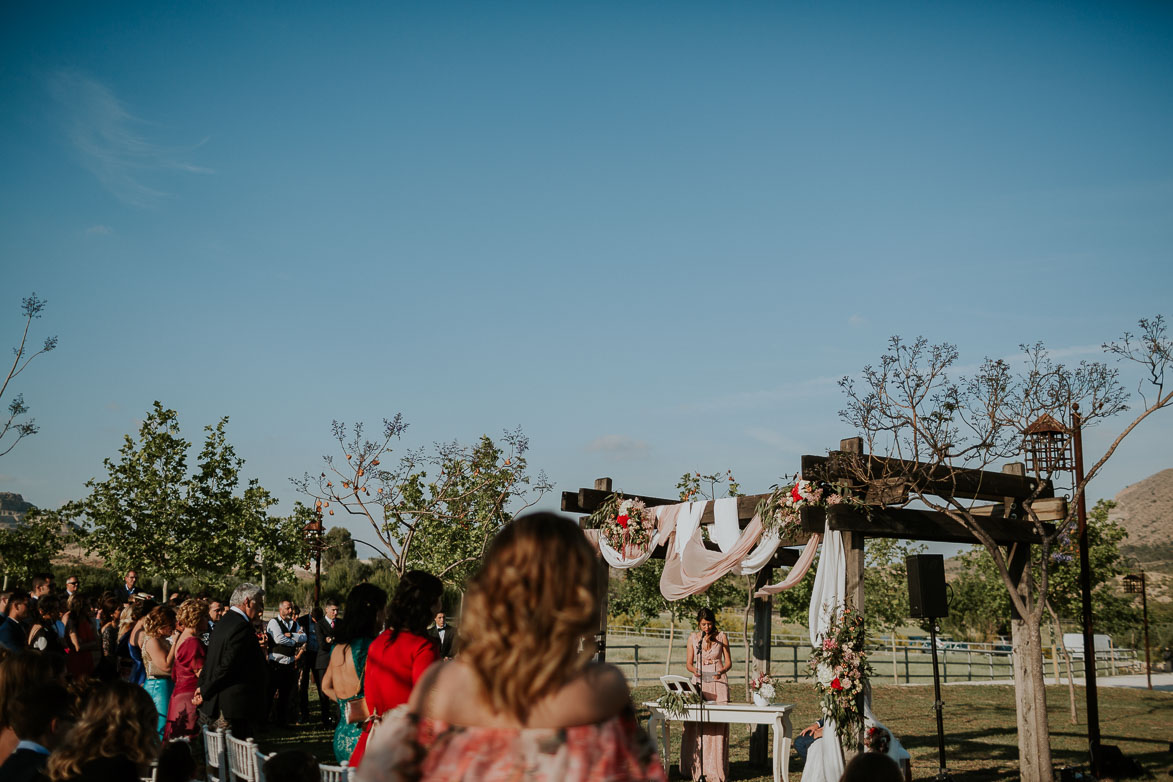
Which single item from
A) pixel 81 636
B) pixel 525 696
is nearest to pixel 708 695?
pixel 81 636

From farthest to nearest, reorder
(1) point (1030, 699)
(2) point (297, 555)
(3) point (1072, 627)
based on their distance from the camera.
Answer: (3) point (1072, 627) < (2) point (297, 555) < (1) point (1030, 699)

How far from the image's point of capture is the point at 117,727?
378cm

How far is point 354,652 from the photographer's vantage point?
4.88 metres

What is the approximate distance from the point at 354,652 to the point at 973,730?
14.1 m

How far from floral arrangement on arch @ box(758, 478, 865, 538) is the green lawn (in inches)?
127

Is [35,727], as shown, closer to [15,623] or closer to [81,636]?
[15,623]

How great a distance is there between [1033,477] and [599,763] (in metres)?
10.8

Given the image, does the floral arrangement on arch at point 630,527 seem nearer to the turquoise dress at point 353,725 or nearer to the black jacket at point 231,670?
the black jacket at point 231,670

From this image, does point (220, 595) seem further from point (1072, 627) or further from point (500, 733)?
point (1072, 627)

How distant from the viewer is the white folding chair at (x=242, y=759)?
487 cm

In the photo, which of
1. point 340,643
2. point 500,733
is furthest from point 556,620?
point 340,643

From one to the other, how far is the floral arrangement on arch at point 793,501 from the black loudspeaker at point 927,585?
1807 mm

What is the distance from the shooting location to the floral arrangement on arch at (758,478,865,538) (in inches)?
375

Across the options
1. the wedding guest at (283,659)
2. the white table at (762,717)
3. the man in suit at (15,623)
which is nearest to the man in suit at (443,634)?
the wedding guest at (283,659)
